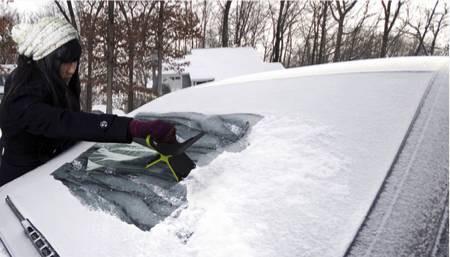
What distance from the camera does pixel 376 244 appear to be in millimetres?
672

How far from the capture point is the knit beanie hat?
161cm

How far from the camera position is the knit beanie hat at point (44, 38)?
1.61 meters

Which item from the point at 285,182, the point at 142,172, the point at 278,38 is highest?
the point at 278,38

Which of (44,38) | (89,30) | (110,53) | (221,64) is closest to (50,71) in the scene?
(44,38)

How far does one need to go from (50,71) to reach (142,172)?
0.77m

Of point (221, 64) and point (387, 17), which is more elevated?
point (387, 17)

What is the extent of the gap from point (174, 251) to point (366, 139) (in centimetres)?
55

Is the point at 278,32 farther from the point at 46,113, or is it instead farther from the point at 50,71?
the point at 46,113

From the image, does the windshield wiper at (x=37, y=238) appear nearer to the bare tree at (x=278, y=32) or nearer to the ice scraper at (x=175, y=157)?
the ice scraper at (x=175, y=157)

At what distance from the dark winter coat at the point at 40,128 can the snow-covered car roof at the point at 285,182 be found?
195 millimetres

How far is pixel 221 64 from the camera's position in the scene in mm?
24219

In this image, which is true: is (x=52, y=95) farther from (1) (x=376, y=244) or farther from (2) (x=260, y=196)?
(1) (x=376, y=244)

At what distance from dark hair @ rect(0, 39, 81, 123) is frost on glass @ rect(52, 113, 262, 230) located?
33cm

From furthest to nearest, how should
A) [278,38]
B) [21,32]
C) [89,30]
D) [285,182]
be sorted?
[278,38] → [89,30] → [21,32] → [285,182]
